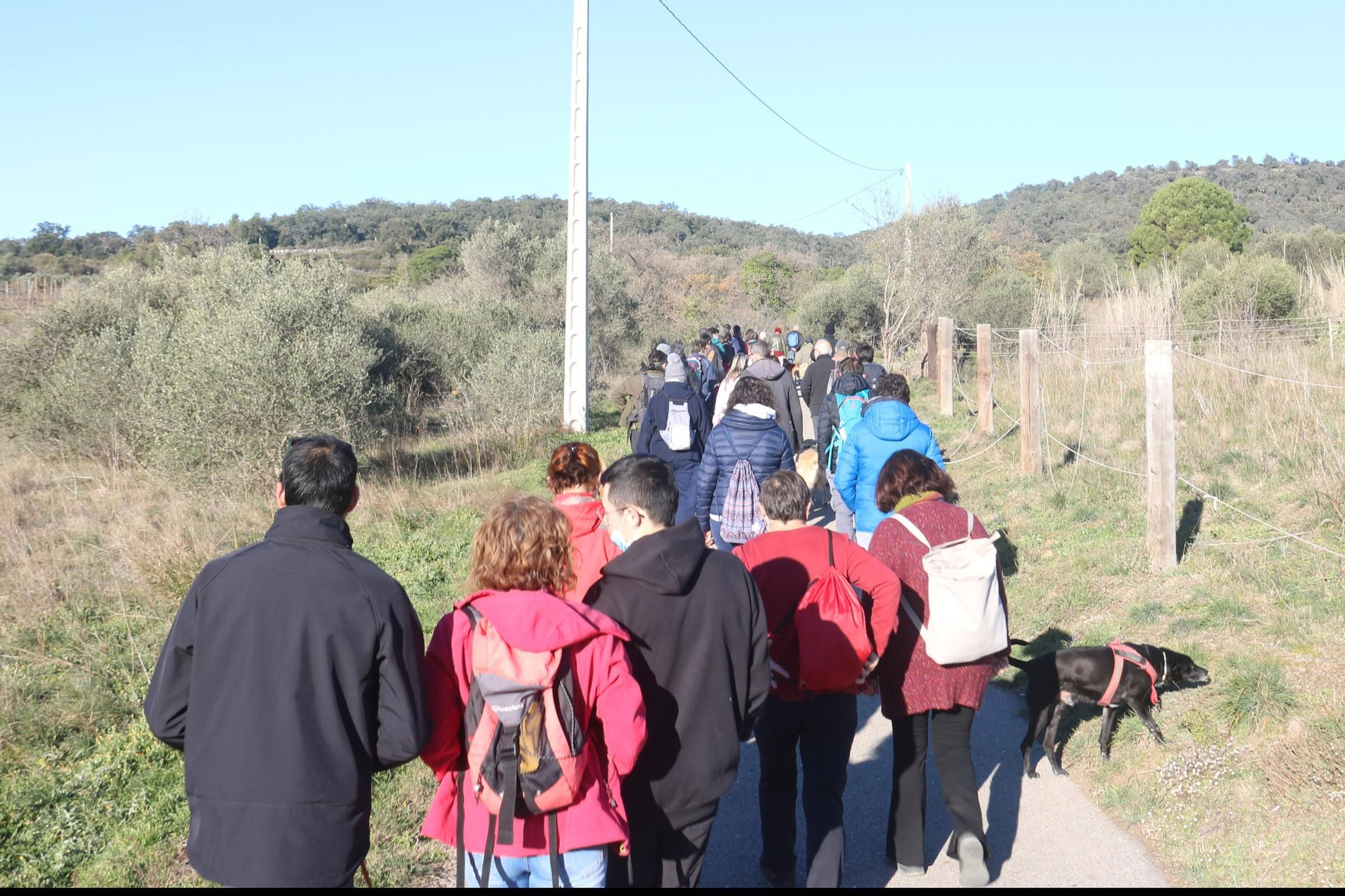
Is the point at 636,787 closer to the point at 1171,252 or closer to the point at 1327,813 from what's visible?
the point at 1327,813

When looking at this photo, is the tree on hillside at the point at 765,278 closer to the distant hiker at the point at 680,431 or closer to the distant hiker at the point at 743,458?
the distant hiker at the point at 680,431

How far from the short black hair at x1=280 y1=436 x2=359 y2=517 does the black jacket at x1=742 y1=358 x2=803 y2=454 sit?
565cm

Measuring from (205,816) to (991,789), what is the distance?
384 cm

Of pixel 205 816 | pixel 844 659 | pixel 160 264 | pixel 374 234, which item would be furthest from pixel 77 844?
pixel 374 234

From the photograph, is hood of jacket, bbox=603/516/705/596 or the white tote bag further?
the white tote bag

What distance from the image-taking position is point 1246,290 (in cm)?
1644

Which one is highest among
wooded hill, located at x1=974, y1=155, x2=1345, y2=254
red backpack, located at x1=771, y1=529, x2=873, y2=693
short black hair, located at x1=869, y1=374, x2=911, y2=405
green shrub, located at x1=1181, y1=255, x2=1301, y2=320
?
wooded hill, located at x1=974, y1=155, x2=1345, y2=254

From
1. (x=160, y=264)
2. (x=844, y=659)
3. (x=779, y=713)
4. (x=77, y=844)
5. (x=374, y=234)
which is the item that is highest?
(x=374, y=234)

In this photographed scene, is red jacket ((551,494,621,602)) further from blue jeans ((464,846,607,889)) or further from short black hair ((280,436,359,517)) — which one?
blue jeans ((464,846,607,889))

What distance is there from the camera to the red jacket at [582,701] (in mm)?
2676

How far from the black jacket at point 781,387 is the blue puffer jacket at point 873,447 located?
1786mm

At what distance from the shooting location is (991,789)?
5.04 metres

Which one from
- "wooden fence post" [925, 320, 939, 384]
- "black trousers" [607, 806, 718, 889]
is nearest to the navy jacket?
"black trousers" [607, 806, 718, 889]

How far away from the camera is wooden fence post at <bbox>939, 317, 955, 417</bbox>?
17078 mm
